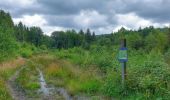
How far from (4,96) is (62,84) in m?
5.48

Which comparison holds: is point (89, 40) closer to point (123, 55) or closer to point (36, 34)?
point (36, 34)

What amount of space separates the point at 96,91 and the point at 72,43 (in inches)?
3888

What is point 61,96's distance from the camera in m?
13.3

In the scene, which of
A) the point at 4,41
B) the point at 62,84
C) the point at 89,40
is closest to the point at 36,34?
the point at 89,40

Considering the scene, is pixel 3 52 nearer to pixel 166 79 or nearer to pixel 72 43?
pixel 166 79

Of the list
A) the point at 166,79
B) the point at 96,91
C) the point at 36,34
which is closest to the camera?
the point at 166,79

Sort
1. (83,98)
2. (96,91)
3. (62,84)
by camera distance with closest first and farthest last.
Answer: (83,98), (96,91), (62,84)

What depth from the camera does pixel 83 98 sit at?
12.5 metres

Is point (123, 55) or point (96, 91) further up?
point (123, 55)

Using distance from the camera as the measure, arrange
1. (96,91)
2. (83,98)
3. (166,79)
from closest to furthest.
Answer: (166,79), (83,98), (96,91)

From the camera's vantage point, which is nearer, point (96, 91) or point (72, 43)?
point (96, 91)

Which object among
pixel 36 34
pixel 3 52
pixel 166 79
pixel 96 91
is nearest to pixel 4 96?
pixel 96 91

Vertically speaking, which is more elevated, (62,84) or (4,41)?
(4,41)

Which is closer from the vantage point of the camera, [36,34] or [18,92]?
[18,92]
